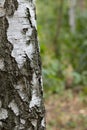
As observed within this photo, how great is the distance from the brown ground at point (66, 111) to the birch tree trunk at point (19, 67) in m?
5.31

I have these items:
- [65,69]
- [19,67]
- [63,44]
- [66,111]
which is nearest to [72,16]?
[63,44]

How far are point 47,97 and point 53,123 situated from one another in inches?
67.9

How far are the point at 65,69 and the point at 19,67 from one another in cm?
896

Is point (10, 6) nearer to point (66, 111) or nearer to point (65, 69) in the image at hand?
point (66, 111)

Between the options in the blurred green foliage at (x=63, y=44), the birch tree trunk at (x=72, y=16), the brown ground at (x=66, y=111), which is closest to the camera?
the brown ground at (x=66, y=111)

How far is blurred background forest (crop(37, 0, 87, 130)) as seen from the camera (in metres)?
7.74

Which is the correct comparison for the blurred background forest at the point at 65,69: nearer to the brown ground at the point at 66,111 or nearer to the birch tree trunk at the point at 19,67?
the brown ground at the point at 66,111

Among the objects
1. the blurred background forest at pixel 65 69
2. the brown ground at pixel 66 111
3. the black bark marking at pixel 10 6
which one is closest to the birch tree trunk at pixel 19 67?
the black bark marking at pixel 10 6

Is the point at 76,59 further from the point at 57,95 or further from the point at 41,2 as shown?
the point at 41,2

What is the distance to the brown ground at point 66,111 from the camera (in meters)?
7.68

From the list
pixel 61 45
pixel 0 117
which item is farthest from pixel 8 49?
pixel 61 45

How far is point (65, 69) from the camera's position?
11.1 meters

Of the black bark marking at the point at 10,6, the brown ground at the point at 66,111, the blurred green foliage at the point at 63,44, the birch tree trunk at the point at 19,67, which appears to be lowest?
the brown ground at the point at 66,111

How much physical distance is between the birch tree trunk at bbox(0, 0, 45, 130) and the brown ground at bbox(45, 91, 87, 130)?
17.4 feet
